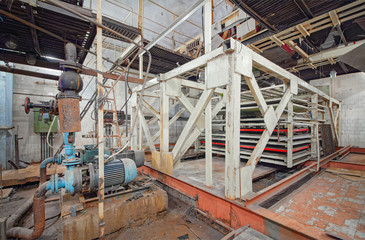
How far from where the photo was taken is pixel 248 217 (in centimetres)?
214

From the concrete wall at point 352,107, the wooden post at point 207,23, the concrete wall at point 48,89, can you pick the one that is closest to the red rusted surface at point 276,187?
the wooden post at point 207,23

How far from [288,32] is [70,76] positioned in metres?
5.50

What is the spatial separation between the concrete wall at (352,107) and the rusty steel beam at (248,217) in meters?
8.96

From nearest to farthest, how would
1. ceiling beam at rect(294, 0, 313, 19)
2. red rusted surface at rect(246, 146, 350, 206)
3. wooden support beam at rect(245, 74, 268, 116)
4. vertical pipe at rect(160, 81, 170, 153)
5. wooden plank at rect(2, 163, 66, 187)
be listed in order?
red rusted surface at rect(246, 146, 350, 206), wooden support beam at rect(245, 74, 268, 116), ceiling beam at rect(294, 0, 313, 19), vertical pipe at rect(160, 81, 170, 153), wooden plank at rect(2, 163, 66, 187)

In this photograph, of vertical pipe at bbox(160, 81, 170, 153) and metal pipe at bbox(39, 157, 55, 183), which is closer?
vertical pipe at bbox(160, 81, 170, 153)

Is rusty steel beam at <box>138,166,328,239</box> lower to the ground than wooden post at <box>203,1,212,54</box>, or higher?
lower

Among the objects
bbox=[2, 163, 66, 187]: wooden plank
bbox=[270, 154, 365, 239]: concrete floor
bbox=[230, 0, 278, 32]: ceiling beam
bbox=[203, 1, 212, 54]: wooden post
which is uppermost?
bbox=[230, 0, 278, 32]: ceiling beam

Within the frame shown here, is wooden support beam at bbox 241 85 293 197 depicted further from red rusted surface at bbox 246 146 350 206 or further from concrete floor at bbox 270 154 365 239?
concrete floor at bbox 270 154 365 239

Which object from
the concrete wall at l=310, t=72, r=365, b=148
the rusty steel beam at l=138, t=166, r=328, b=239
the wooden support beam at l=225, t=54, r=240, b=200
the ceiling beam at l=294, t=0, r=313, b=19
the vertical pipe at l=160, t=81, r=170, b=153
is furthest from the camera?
the concrete wall at l=310, t=72, r=365, b=148

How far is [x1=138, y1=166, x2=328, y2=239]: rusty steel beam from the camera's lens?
69.8 inches

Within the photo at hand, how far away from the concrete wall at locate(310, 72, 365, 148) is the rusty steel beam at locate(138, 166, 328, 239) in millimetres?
8957

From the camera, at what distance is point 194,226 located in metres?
2.78

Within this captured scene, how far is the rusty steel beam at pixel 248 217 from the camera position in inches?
69.8

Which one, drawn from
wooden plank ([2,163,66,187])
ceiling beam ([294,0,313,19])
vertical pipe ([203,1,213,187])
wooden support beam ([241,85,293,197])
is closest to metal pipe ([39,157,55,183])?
wooden plank ([2,163,66,187])
